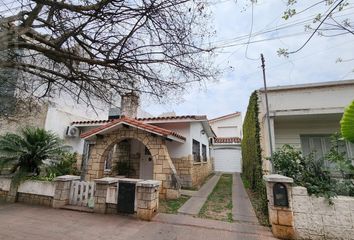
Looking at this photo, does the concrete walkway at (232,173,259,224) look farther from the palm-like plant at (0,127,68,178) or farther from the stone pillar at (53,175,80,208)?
the palm-like plant at (0,127,68,178)

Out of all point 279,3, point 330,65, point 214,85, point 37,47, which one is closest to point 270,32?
point 279,3

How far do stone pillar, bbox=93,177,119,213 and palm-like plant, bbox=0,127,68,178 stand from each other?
3083 millimetres

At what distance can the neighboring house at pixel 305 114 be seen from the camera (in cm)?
736

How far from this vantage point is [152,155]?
8.44 m

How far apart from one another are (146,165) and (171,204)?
450cm

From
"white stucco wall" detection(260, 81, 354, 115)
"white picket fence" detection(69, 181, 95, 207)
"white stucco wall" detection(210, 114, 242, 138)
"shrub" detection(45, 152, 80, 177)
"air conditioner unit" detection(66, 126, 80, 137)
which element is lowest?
"white picket fence" detection(69, 181, 95, 207)

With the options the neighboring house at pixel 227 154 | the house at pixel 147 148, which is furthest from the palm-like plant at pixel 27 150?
the neighboring house at pixel 227 154

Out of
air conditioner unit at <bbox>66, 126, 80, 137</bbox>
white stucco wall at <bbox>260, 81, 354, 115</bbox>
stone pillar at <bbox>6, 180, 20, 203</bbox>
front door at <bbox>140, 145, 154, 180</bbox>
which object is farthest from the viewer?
air conditioner unit at <bbox>66, 126, 80, 137</bbox>

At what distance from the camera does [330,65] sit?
19.9 feet

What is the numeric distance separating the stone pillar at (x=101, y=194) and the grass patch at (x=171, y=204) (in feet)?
5.95

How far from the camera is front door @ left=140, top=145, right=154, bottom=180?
36.1 feet

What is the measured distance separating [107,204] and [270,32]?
657cm

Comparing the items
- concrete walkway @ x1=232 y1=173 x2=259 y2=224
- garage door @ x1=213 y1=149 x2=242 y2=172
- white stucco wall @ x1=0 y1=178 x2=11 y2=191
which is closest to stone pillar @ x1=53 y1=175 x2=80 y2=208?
white stucco wall @ x1=0 y1=178 x2=11 y2=191

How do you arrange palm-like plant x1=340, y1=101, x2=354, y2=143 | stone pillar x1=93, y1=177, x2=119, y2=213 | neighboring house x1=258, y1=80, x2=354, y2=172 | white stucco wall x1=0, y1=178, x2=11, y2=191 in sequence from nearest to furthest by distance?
palm-like plant x1=340, y1=101, x2=354, y2=143, stone pillar x1=93, y1=177, x2=119, y2=213, white stucco wall x1=0, y1=178, x2=11, y2=191, neighboring house x1=258, y1=80, x2=354, y2=172
